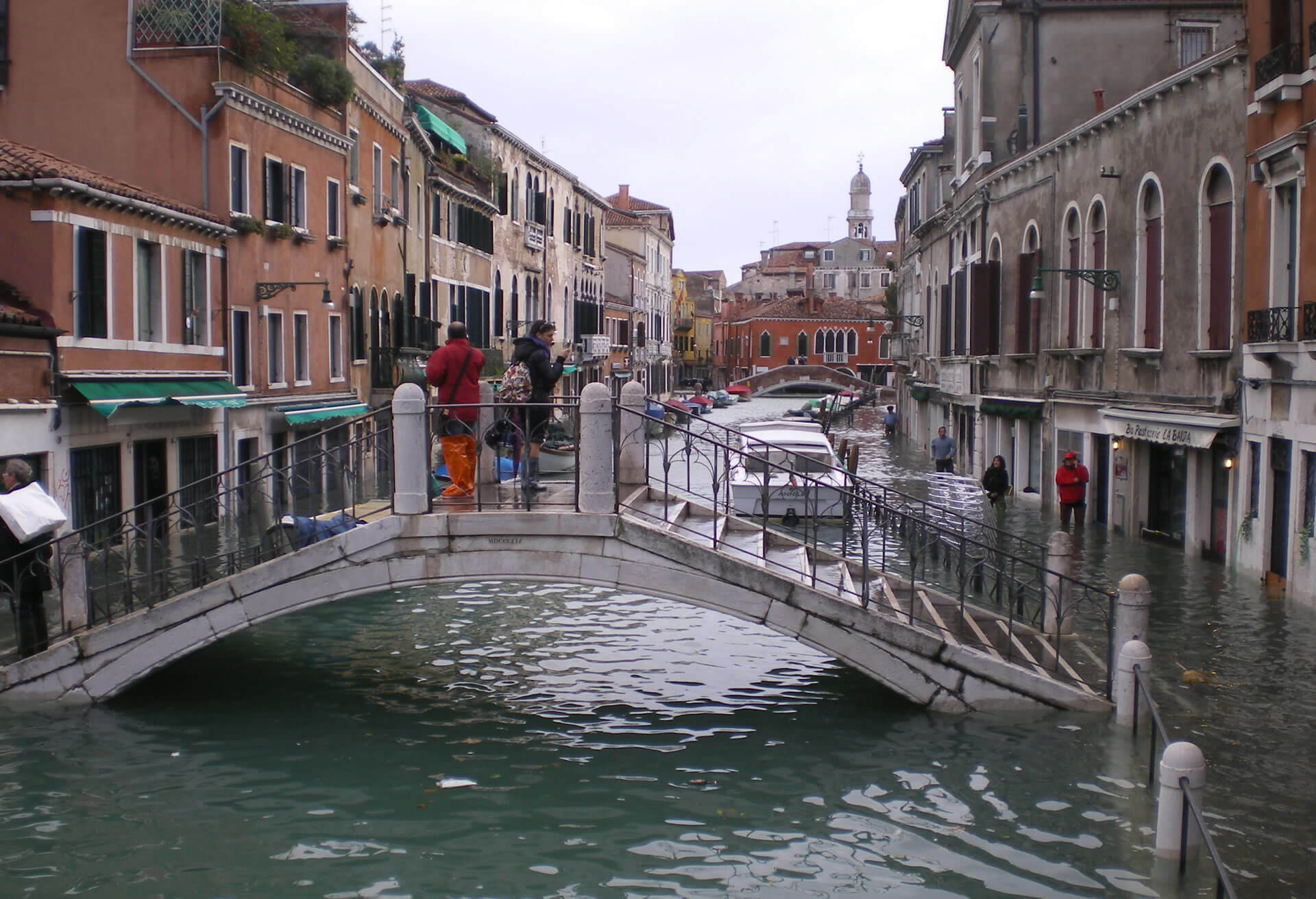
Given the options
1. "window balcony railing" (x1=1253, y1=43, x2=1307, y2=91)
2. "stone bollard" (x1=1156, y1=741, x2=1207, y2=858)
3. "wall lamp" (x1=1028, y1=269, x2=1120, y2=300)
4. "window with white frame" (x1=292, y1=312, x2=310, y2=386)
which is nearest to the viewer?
"stone bollard" (x1=1156, y1=741, x2=1207, y2=858)

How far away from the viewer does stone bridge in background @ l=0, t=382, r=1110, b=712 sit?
9.21 m

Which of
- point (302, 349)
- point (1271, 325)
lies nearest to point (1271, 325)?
point (1271, 325)

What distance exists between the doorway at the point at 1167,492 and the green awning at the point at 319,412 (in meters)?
12.1

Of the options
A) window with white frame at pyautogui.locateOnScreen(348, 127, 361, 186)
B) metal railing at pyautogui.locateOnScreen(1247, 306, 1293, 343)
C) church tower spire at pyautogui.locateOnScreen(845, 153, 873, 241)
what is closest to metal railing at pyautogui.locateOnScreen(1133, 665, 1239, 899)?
metal railing at pyautogui.locateOnScreen(1247, 306, 1293, 343)

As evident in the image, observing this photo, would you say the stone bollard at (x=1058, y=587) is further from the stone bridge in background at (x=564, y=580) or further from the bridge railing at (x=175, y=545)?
the bridge railing at (x=175, y=545)

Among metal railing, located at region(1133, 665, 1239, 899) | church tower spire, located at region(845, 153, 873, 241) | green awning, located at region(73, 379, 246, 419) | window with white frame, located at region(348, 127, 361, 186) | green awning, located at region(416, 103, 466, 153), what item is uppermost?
church tower spire, located at region(845, 153, 873, 241)

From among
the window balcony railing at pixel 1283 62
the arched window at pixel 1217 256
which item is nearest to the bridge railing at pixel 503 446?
the window balcony railing at pixel 1283 62

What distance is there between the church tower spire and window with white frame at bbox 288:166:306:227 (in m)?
120

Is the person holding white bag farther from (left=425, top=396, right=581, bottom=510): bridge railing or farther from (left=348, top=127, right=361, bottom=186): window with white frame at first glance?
(left=348, top=127, right=361, bottom=186): window with white frame

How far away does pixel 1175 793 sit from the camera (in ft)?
20.7

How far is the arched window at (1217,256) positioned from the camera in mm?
15242

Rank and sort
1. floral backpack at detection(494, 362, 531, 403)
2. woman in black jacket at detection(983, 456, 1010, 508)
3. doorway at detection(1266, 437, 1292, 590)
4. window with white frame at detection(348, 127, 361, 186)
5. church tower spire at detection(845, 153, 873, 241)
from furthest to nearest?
church tower spire at detection(845, 153, 873, 241), window with white frame at detection(348, 127, 361, 186), woman in black jacket at detection(983, 456, 1010, 508), doorway at detection(1266, 437, 1292, 590), floral backpack at detection(494, 362, 531, 403)

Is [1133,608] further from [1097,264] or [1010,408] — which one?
[1010,408]

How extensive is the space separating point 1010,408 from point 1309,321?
37.3 ft
